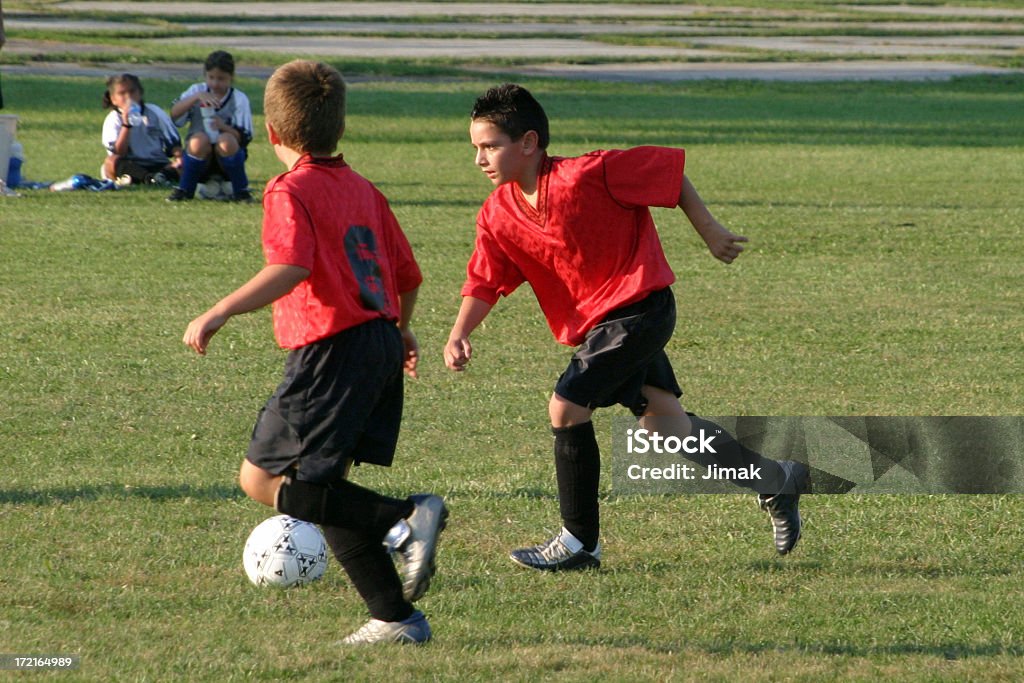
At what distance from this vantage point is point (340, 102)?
153 inches

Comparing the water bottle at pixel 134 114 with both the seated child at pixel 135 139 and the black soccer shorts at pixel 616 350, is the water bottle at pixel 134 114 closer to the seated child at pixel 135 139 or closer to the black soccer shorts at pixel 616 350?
the seated child at pixel 135 139

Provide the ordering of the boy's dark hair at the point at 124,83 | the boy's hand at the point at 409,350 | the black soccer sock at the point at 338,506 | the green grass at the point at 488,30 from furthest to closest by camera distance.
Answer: the green grass at the point at 488,30
the boy's dark hair at the point at 124,83
the boy's hand at the point at 409,350
the black soccer sock at the point at 338,506

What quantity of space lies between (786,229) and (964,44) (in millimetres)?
27780

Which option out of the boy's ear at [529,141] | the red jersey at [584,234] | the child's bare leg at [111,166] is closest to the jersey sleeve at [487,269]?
the red jersey at [584,234]

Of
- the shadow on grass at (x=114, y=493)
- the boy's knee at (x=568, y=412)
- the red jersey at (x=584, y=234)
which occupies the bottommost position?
the shadow on grass at (x=114, y=493)

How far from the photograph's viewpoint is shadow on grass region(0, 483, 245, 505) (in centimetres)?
518

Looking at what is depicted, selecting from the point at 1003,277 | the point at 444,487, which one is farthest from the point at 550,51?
the point at 444,487

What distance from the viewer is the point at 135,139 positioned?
1402 cm

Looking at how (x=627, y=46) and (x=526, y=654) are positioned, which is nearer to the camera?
(x=526, y=654)

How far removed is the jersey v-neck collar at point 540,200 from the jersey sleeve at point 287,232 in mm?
990

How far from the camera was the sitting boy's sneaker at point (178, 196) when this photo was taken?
13.3 meters

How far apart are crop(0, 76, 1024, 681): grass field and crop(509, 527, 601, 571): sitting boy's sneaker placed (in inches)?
2.3

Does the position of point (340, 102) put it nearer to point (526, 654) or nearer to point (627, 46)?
point (526, 654)

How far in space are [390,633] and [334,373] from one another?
0.68m
